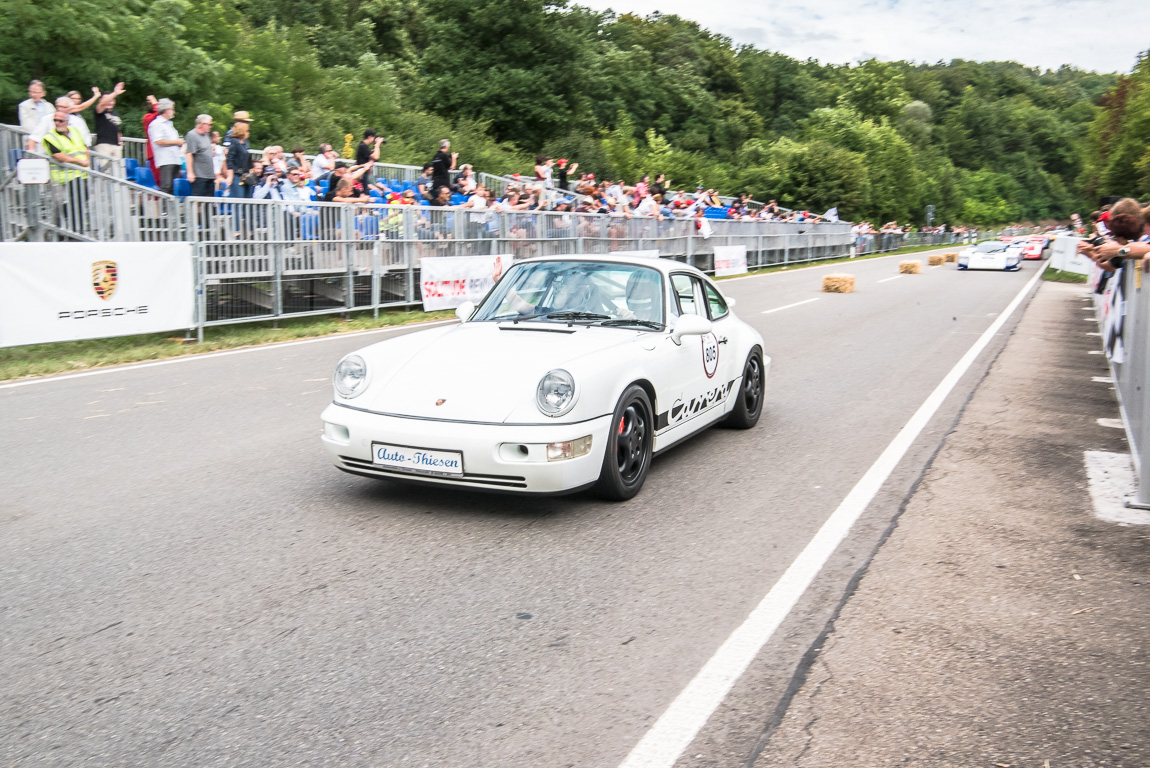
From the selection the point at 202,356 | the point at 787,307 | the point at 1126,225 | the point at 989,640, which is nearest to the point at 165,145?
the point at 202,356

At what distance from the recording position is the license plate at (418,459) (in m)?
5.32

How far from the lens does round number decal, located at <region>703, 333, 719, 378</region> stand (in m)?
7.08

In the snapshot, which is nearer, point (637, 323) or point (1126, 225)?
point (637, 323)

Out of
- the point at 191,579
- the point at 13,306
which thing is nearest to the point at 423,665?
the point at 191,579

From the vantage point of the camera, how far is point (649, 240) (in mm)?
26656

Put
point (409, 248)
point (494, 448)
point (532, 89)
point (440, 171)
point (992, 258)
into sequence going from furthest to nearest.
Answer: point (532, 89) < point (992, 258) < point (440, 171) < point (409, 248) < point (494, 448)

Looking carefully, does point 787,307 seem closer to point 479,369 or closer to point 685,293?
point 685,293

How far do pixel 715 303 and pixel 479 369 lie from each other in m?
2.68

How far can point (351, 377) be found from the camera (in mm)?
5902

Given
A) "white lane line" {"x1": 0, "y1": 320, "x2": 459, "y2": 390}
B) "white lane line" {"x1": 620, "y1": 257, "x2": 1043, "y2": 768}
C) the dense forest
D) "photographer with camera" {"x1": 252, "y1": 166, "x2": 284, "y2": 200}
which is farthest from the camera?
the dense forest

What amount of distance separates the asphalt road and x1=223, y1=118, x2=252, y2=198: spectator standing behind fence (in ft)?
24.8

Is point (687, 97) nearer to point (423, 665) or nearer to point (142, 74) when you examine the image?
point (142, 74)

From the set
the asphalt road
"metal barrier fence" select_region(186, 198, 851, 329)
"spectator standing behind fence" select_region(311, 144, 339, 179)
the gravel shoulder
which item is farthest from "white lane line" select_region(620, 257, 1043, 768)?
"spectator standing behind fence" select_region(311, 144, 339, 179)

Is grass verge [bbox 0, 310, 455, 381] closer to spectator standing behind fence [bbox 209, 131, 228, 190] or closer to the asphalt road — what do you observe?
spectator standing behind fence [bbox 209, 131, 228, 190]
